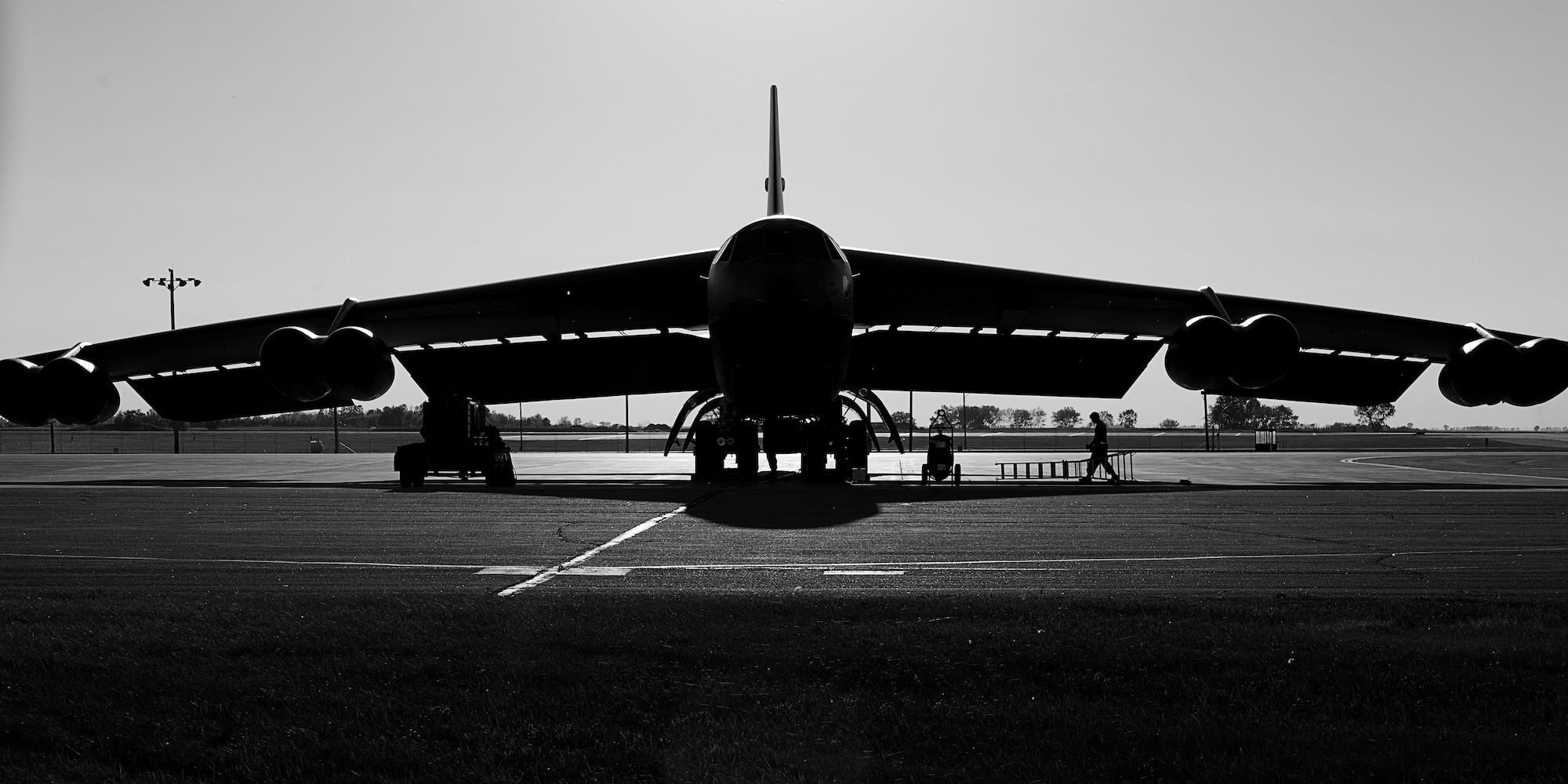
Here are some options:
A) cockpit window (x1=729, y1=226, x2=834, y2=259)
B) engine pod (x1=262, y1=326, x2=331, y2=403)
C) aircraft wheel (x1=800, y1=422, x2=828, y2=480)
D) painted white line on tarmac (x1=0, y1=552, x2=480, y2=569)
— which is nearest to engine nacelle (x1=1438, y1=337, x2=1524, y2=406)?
aircraft wheel (x1=800, y1=422, x2=828, y2=480)

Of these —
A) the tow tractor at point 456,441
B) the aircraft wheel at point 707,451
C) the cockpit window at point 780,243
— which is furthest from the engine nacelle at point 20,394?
the cockpit window at point 780,243

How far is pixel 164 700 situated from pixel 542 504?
10495 mm

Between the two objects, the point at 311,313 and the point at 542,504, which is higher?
the point at 311,313

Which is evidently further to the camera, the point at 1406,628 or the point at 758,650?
the point at 1406,628

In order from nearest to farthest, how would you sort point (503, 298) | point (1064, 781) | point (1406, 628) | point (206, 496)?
point (1064, 781) < point (1406, 628) < point (206, 496) < point (503, 298)

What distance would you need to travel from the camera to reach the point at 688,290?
798 inches

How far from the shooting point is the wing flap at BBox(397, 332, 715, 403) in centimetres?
2178

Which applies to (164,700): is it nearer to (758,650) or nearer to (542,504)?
(758,650)

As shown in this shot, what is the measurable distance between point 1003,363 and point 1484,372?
8.18 m

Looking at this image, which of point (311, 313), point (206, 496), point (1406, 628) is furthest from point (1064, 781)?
point (311, 313)

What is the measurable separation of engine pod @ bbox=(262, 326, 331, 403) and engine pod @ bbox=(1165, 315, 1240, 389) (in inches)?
542

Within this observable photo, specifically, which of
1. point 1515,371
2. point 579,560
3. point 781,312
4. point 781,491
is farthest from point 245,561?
point 1515,371

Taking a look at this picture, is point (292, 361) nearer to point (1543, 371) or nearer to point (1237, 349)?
point (1237, 349)

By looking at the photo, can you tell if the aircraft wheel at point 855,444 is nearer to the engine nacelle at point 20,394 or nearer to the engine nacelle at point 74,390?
the engine nacelle at point 74,390
